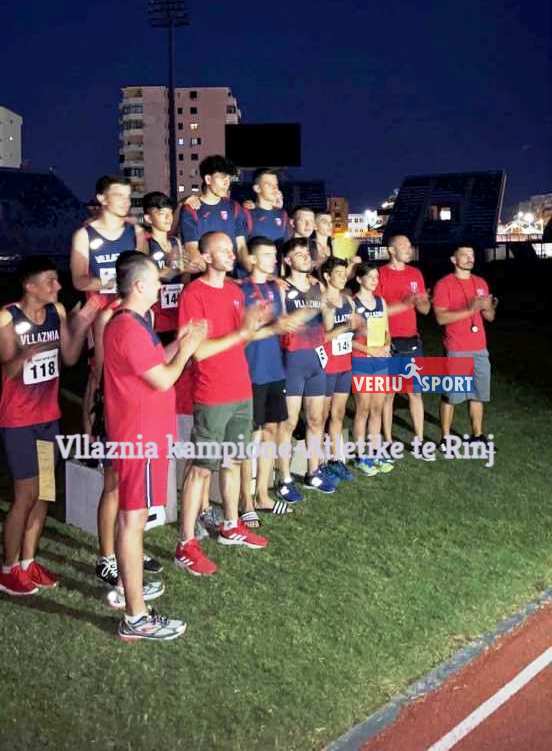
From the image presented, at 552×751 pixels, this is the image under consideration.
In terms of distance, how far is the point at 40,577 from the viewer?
5.67 metres

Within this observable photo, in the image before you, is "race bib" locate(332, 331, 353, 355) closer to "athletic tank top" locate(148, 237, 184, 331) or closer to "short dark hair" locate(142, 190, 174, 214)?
"athletic tank top" locate(148, 237, 184, 331)

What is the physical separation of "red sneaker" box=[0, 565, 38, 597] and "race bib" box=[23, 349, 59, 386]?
1.25 metres

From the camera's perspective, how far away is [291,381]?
747cm

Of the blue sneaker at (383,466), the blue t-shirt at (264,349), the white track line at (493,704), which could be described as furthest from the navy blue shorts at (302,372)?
the white track line at (493,704)

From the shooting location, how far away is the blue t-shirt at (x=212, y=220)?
746 cm

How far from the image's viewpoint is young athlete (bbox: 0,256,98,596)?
5.30 metres

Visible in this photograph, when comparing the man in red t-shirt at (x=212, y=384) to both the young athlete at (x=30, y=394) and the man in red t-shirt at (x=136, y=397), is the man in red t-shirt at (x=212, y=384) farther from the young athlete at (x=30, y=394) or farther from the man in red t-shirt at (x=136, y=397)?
the man in red t-shirt at (x=136, y=397)

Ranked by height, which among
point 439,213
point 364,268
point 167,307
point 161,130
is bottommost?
point 167,307

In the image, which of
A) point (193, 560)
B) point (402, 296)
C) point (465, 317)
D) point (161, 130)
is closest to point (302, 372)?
point (402, 296)

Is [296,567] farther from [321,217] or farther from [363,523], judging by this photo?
[321,217]

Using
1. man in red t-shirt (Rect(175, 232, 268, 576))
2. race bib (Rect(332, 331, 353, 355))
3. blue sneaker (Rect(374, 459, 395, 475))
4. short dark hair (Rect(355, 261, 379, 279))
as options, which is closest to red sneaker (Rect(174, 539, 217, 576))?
man in red t-shirt (Rect(175, 232, 268, 576))

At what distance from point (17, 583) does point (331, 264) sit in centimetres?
393

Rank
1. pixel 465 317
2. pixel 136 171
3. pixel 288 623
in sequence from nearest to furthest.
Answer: pixel 288 623 < pixel 465 317 < pixel 136 171

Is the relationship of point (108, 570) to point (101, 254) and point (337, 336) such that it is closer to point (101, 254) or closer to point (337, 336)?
point (101, 254)
